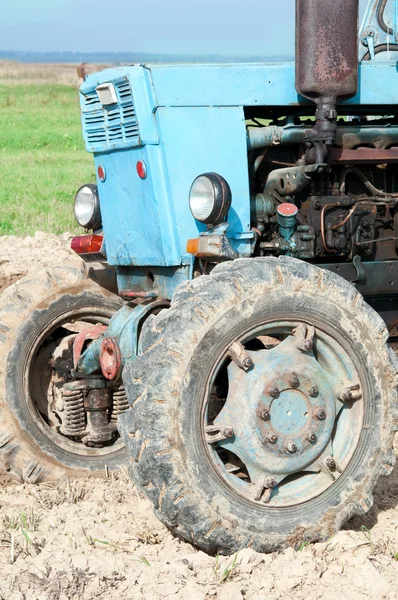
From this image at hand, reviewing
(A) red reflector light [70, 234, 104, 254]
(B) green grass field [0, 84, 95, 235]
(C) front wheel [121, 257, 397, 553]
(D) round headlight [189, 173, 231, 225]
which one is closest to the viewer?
(C) front wheel [121, 257, 397, 553]

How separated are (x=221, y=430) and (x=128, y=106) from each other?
5.85ft

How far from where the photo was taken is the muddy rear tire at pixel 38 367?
554 cm

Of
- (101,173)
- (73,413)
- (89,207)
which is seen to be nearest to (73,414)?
(73,413)

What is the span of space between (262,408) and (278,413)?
0.08m

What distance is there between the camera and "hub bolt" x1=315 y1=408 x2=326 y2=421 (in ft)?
13.7

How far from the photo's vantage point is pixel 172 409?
12.9ft

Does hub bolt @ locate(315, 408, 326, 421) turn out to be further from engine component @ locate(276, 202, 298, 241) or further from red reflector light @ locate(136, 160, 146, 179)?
red reflector light @ locate(136, 160, 146, 179)

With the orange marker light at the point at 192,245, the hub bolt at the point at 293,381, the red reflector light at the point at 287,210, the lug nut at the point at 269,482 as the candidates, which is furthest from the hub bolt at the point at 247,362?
the red reflector light at the point at 287,210

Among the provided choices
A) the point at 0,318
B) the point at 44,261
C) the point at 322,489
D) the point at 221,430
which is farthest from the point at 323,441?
the point at 44,261

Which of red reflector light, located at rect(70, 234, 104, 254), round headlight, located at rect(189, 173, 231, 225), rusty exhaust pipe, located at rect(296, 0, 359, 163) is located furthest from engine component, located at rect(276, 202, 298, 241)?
red reflector light, located at rect(70, 234, 104, 254)

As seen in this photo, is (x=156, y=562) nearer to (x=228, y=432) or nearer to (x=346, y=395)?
(x=228, y=432)

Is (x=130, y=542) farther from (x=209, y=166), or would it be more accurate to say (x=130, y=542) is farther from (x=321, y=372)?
(x=209, y=166)

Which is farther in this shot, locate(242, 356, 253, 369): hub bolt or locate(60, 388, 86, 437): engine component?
locate(60, 388, 86, 437): engine component

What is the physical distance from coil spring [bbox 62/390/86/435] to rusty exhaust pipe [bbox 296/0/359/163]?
76.9 inches
